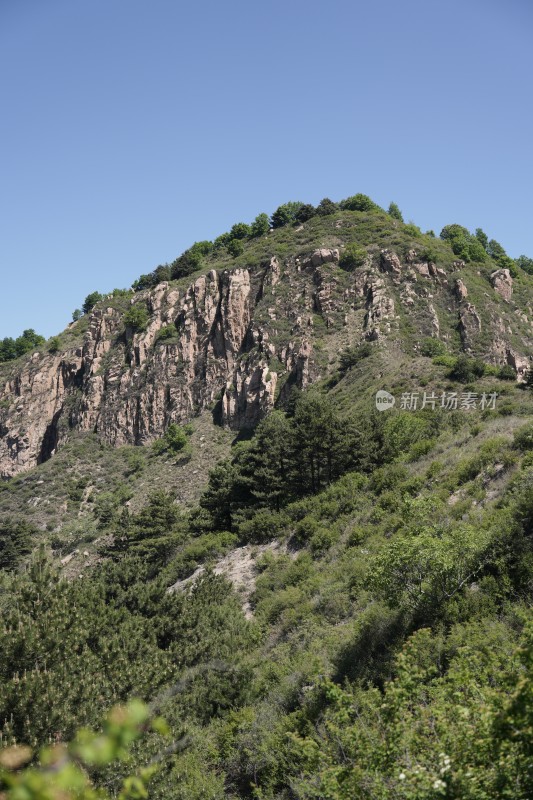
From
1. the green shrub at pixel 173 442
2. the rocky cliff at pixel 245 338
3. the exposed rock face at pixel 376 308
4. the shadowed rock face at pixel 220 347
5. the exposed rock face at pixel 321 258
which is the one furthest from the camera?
the exposed rock face at pixel 321 258

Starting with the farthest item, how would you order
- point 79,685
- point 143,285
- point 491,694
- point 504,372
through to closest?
point 143,285
point 504,372
point 79,685
point 491,694

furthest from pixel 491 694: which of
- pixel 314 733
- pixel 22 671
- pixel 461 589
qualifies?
pixel 22 671

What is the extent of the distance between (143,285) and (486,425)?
81.0 meters

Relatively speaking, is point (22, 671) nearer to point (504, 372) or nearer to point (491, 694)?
point (491, 694)

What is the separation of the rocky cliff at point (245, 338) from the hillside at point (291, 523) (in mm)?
343

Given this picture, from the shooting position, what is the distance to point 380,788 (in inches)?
238

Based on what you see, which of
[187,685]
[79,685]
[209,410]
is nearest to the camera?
[79,685]

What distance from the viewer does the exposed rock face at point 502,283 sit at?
74.5 meters

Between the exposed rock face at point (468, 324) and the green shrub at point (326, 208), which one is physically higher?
the green shrub at point (326, 208)

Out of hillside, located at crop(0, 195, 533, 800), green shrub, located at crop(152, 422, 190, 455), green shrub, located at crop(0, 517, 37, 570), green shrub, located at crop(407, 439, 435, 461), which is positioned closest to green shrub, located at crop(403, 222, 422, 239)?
hillside, located at crop(0, 195, 533, 800)

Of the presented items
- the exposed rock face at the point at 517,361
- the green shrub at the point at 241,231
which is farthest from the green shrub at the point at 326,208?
the exposed rock face at the point at 517,361

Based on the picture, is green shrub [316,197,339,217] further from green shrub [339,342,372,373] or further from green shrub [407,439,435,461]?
green shrub [407,439,435,461]

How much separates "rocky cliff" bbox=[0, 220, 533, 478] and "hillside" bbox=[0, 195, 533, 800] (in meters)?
0.34

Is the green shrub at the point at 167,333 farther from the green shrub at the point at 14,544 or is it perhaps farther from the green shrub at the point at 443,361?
the green shrub at the point at 443,361
